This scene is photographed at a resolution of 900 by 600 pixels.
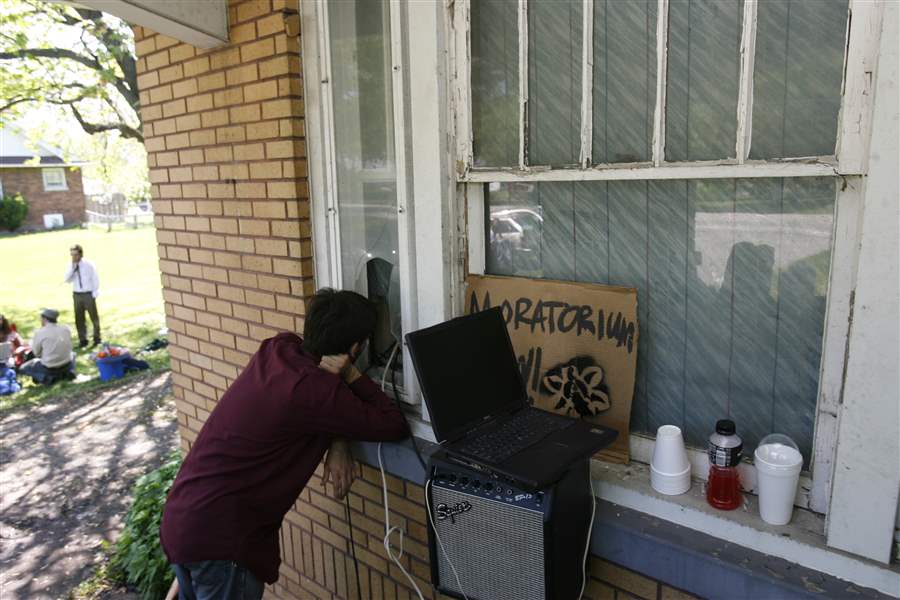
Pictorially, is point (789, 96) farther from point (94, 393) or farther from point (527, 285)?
point (94, 393)

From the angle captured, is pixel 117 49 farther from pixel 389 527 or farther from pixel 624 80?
pixel 624 80

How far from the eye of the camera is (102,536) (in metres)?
5.05

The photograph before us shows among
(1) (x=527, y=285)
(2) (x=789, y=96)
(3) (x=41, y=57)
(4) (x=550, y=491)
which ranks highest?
(3) (x=41, y=57)

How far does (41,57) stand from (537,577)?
8.98 meters

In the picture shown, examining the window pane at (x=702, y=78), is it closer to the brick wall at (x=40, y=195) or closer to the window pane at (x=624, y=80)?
the window pane at (x=624, y=80)

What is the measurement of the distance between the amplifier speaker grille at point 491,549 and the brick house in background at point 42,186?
128 feet

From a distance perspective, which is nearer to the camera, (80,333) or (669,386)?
(669,386)

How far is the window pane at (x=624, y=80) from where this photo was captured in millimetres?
1993

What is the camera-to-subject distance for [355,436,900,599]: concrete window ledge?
1.64 meters

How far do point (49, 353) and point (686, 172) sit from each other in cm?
1048

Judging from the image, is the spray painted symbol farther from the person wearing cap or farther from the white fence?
the white fence

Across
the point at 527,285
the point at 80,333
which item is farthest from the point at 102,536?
the point at 80,333

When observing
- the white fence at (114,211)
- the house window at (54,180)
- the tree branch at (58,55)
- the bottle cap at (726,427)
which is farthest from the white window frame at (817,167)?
the white fence at (114,211)

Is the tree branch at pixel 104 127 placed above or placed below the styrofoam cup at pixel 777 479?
above
